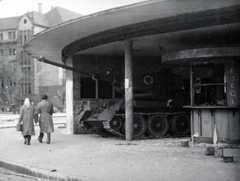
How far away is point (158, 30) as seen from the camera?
1245cm

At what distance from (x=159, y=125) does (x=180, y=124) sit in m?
0.95

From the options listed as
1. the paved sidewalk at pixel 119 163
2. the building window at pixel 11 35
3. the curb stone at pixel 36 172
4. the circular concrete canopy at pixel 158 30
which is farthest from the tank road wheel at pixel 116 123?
the building window at pixel 11 35

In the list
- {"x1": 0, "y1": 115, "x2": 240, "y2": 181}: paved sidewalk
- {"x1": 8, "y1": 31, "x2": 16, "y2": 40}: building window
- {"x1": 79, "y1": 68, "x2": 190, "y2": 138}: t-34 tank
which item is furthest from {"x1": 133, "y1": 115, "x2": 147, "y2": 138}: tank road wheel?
{"x1": 8, "y1": 31, "x2": 16, "y2": 40}: building window

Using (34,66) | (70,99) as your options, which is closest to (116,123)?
(70,99)

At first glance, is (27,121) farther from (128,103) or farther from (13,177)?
(13,177)

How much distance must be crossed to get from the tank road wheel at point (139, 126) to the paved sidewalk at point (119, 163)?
249cm

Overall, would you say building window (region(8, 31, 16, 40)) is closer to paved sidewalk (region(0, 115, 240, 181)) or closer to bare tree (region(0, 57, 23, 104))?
bare tree (region(0, 57, 23, 104))

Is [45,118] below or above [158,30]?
below

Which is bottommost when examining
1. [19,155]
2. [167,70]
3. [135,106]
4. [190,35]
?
[19,155]

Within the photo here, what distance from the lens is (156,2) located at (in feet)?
32.7

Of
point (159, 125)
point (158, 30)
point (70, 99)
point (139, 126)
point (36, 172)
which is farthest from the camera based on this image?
point (70, 99)

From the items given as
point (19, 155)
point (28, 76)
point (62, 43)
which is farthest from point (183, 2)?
point (28, 76)

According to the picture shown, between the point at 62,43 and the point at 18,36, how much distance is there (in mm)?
51639

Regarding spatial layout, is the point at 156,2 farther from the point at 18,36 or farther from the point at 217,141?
the point at 18,36
